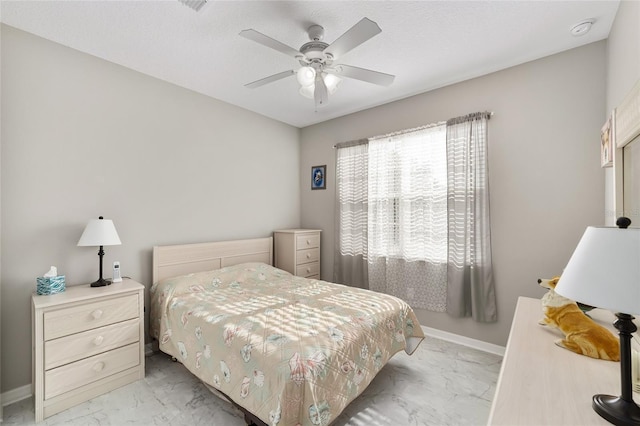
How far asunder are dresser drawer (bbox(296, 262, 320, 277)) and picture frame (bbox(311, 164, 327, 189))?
3.61ft

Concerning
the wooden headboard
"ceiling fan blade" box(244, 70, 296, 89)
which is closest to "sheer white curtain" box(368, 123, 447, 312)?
the wooden headboard

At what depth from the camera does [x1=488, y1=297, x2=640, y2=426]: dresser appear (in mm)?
791

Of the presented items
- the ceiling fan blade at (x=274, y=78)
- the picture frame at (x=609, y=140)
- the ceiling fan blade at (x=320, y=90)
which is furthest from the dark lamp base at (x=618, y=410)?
the ceiling fan blade at (x=274, y=78)

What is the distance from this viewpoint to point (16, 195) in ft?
6.68

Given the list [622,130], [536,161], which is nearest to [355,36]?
[622,130]

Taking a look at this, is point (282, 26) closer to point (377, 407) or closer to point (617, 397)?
point (617, 397)

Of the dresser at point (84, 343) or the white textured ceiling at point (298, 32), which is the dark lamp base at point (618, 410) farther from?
the dresser at point (84, 343)

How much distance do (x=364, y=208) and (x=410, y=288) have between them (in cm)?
108

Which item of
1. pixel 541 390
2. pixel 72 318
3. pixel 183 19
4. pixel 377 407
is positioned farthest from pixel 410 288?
pixel 183 19

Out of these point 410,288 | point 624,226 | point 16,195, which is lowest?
point 410,288

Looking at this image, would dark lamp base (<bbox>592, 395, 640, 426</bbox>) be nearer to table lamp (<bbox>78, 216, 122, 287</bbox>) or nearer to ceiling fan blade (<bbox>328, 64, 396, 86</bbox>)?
ceiling fan blade (<bbox>328, 64, 396, 86</bbox>)

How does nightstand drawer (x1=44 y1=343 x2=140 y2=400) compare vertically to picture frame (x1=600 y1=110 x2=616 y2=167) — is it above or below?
below

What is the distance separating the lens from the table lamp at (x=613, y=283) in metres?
0.67

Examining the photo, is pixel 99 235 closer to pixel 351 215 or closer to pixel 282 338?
pixel 282 338
